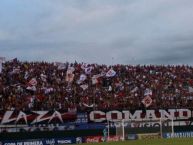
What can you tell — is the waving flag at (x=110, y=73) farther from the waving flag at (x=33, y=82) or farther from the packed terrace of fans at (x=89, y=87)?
the waving flag at (x=33, y=82)

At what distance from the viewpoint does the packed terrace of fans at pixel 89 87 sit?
1877 inches

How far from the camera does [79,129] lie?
157 ft

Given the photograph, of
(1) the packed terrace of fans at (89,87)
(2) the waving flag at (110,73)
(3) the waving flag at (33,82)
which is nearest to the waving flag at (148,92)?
(1) the packed terrace of fans at (89,87)

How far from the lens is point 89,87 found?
53.7m

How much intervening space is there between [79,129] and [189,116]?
42.4 ft

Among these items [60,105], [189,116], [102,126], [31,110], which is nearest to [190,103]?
[189,116]

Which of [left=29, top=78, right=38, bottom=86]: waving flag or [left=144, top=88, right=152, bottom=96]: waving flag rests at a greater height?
[left=29, top=78, right=38, bottom=86]: waving flag

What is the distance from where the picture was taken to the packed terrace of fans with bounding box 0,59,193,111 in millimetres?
47688

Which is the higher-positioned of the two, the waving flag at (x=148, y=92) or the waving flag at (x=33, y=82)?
the waving flag at (x=33, y=82)

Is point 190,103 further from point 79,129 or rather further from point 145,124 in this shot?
point 79,129

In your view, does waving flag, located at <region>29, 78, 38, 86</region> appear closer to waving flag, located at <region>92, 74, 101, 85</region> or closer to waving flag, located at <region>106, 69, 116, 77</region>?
waving flag, located at <region>92, 74, 101, 85</region>

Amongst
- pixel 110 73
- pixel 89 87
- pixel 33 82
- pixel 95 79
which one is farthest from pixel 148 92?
pixel 33 82

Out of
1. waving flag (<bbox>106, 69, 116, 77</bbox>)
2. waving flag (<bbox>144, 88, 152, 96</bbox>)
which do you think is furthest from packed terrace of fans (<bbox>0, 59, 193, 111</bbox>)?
waving flag (<bbox>144, 88, 152, 96</bbox>)

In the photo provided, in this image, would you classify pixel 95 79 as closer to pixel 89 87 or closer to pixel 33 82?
pixel 89 87
